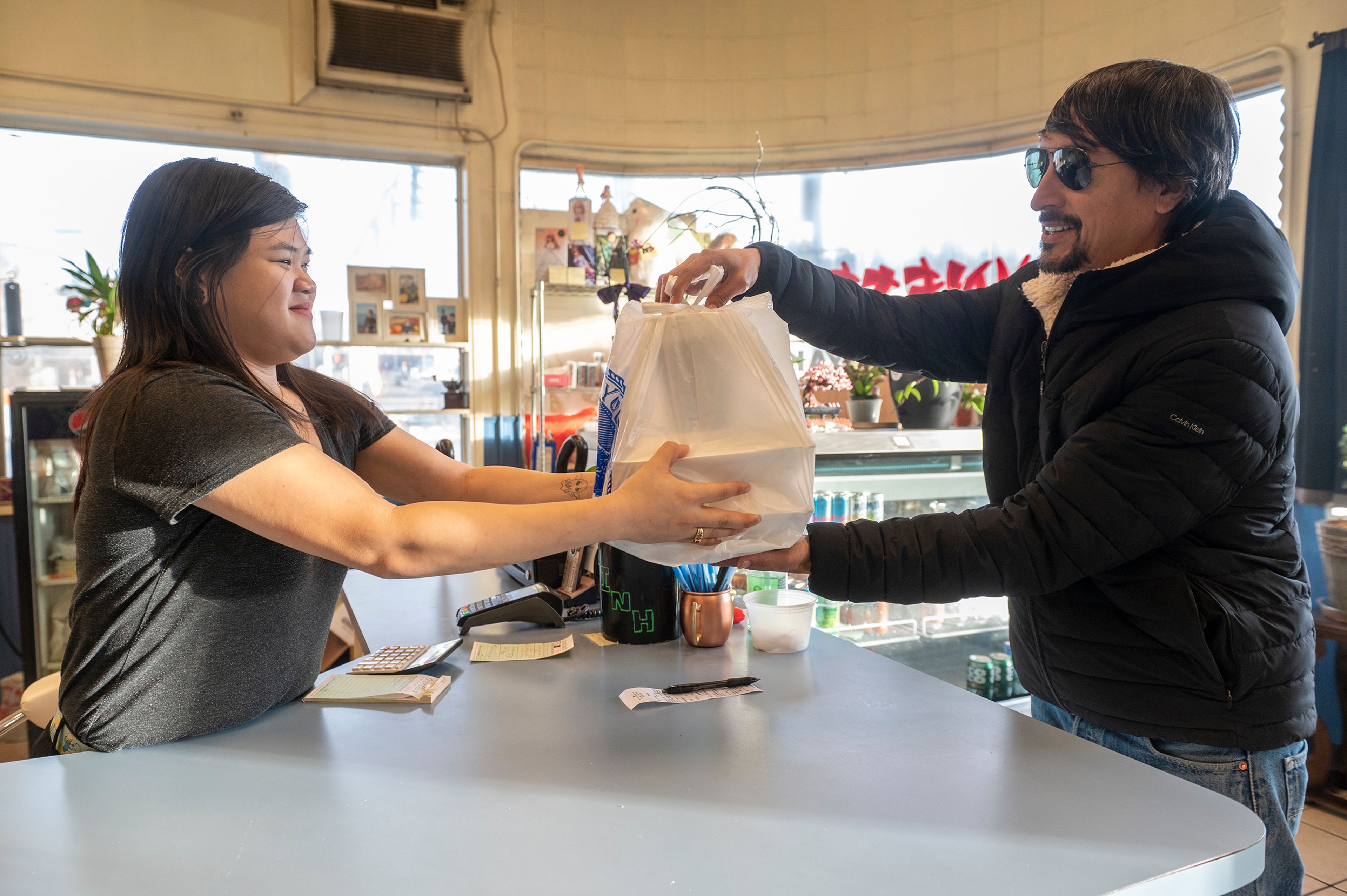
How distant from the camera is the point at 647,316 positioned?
3.72ft

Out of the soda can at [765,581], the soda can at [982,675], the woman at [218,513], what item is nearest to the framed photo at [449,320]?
the soda can at [765,581]

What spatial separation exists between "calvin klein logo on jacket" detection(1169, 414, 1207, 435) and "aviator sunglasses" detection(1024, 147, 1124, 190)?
0.39m

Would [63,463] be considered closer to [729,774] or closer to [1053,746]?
[729,774]

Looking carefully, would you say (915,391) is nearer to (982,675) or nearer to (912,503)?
(912,503)

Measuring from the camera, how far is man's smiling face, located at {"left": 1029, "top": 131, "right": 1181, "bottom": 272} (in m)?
1.22

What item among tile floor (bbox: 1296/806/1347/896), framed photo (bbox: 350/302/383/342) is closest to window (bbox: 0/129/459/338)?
framed photo (bbox: 350/302/383/342)

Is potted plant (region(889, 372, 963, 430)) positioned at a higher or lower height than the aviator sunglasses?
lower

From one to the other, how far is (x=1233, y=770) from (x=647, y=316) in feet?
3.29

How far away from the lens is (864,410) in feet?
10.3

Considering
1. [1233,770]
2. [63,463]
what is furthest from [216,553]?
[63,463]

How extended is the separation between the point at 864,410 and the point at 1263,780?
2.08 meters

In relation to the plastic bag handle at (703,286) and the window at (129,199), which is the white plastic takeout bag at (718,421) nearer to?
the plastic bag handle at (703,286)

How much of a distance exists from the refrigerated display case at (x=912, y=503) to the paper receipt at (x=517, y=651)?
115 cm

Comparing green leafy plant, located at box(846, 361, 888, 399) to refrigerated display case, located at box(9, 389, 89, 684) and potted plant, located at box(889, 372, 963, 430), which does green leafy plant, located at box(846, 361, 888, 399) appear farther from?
refrigerated display case, located at box(9, 389, 89, 684)
